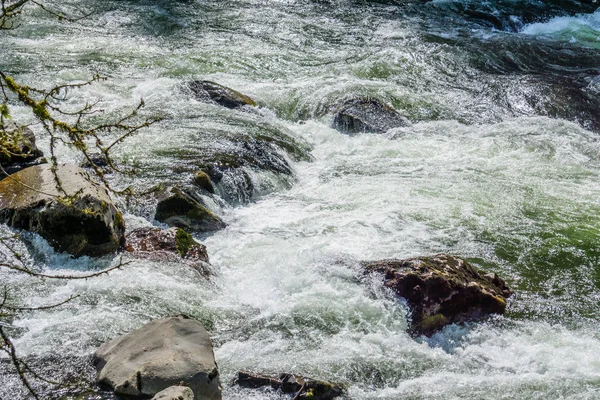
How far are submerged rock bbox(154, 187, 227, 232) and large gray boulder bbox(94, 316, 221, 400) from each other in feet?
8.48

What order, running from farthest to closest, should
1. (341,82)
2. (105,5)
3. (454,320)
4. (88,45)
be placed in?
1. (105,5)
2. (88,45)
3. (341,82)
4. (454,320)

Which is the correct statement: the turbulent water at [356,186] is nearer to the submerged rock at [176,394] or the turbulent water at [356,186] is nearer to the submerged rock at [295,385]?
the submerged rock at [295,385]

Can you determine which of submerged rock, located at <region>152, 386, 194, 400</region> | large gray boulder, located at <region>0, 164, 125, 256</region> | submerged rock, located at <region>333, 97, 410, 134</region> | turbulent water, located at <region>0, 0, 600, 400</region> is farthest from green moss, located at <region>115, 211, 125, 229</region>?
submerged rock, located at <region>333, 97, 410, 134</region>

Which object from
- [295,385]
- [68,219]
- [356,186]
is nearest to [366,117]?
[356,186]

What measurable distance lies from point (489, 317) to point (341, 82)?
760 cm

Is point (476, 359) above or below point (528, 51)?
below

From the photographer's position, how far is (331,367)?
547 centimetres

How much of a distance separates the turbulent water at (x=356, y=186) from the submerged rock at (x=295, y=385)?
9 centimetres

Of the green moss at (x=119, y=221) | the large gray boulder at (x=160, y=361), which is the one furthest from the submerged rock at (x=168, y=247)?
the large gray boulder at (x=160, y=361)

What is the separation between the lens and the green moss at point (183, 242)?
278 inches

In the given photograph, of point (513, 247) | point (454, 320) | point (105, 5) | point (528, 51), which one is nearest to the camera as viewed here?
point (454, 320)

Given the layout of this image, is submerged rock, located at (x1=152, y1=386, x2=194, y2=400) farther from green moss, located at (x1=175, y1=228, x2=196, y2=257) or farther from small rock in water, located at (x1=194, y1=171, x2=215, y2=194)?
small rock in water, located at (x1=194, y1=171, x2=215, y2=194)

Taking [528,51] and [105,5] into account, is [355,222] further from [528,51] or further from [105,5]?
[105,5]

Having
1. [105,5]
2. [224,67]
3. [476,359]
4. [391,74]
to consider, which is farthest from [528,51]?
[476,359]
